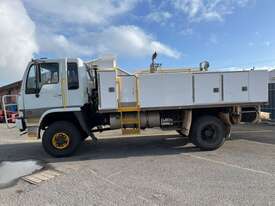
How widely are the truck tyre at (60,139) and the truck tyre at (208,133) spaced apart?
11.7 feet

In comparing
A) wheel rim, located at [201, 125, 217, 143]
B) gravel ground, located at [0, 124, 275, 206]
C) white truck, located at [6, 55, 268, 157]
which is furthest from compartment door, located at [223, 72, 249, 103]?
gravel ground, located at [0, 124, 275, 206]

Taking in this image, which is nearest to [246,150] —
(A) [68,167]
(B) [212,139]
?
(B) [212,139]

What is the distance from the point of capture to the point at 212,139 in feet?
31.4

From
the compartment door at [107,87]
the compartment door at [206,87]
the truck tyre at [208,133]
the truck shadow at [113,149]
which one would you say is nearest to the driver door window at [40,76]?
the compartment door at [107,87]

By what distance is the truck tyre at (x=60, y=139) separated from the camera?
913 centimetres

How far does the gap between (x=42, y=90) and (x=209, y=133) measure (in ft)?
16.9

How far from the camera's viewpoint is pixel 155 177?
21.4 ft

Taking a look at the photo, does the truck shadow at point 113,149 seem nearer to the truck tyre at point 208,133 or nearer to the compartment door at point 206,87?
the truck tyre at point 208,133

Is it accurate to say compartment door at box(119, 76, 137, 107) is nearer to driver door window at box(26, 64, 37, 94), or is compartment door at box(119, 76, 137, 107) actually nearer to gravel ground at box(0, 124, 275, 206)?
gravel ground at box(0, 124, 275, 206)

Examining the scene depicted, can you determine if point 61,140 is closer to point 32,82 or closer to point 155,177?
point 32,82

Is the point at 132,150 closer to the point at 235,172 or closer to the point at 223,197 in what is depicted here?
the point at 235,172

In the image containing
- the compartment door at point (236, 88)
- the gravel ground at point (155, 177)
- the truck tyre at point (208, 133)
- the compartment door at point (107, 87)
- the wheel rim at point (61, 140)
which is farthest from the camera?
the truck tyre at point (208, 133)

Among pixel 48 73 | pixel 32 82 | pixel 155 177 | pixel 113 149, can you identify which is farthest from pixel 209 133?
pixel 32 82

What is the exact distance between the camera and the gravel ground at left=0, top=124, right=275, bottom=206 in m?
5.25
